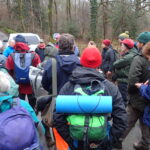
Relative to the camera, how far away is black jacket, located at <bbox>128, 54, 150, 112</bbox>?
3.33 meters

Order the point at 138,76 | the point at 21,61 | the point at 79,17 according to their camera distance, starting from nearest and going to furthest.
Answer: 1. the point at 138,76
2. the point at 21,61
3. the point at 79,17

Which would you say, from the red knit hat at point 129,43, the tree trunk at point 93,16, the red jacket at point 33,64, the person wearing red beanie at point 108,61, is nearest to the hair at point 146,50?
the red knit hat at point 129,43

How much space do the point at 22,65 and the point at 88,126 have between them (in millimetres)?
2344

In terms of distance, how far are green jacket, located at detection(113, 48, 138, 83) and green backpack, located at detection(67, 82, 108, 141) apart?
2.62 metres

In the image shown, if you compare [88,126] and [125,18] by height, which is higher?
[125,18]

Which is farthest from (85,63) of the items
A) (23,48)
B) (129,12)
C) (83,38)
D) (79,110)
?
(83,38)

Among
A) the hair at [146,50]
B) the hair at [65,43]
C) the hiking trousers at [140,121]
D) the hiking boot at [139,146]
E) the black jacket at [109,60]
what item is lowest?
the hiking boot at [139,146]

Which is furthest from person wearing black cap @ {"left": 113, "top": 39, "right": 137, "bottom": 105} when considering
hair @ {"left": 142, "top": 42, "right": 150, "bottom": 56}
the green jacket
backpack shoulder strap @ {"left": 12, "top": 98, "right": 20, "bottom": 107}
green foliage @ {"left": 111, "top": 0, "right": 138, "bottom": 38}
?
green foliage @ {"left": 111, "top": 0, "right": 138, "bottom": 38}

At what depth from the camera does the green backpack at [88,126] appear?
6.84 feet

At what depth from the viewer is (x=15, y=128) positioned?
5.83ft

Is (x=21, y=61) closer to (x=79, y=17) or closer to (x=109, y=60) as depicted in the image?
(x=109, y=60)

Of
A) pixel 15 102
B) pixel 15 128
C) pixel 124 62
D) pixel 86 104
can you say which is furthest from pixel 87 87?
pixel 124 62

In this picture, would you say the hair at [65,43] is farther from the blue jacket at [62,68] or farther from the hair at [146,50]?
the hair at [146,50]

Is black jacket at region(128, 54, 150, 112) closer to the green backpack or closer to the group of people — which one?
the group of people
